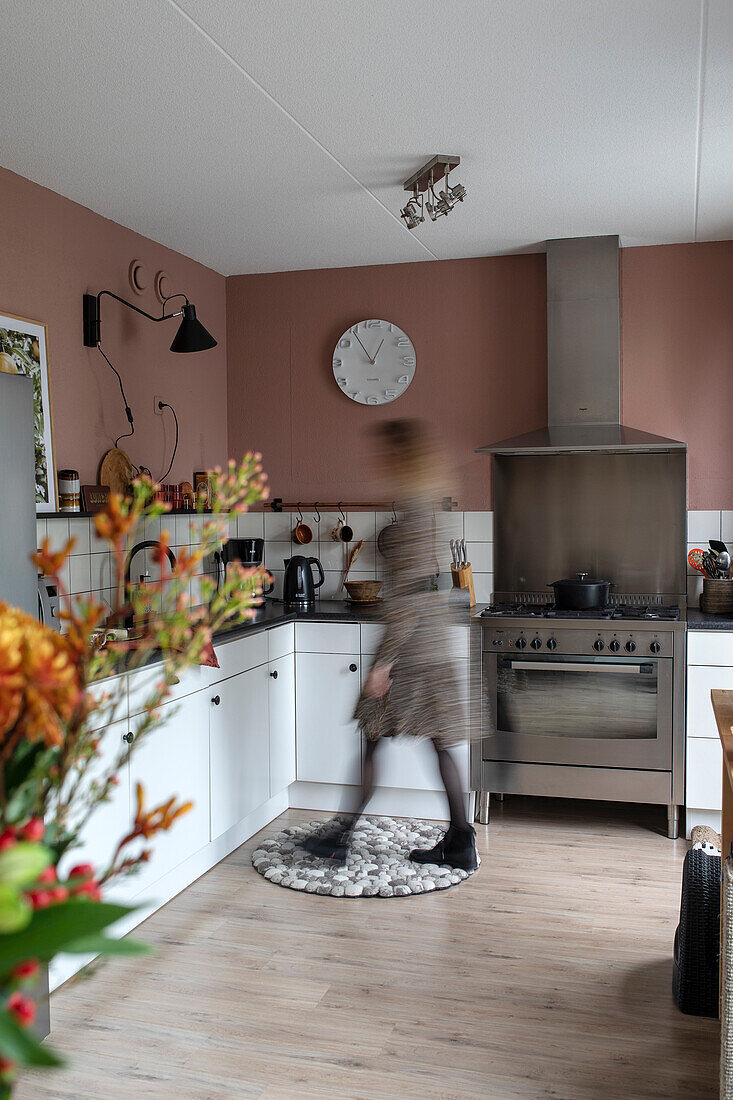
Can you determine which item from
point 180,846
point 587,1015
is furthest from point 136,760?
point 587,1015

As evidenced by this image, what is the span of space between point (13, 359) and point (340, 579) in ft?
6.83

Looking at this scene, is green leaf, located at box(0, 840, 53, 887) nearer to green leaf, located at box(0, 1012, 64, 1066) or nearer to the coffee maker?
green leaf, located at box(0, 1012, 64, 1066)

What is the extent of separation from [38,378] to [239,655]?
4.18 ft

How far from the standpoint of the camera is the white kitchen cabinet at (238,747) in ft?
11.7

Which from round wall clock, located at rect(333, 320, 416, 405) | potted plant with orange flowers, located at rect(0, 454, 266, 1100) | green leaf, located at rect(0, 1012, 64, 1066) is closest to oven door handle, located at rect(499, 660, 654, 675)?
round wall clock, located at rect(333, 320, 416, 405)

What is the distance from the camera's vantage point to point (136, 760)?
3.02 m

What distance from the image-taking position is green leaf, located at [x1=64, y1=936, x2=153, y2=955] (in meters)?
0.49

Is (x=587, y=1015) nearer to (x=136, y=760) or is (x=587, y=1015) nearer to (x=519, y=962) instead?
(x=519, y=962)

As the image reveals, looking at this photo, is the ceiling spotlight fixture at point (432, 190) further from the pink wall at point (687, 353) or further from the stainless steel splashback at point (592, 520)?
the stainless steel splashback at point (592, 520)

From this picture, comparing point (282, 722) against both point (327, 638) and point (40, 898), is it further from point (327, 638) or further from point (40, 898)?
point (40, 898)

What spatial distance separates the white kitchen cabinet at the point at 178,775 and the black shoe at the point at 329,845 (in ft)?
1.56

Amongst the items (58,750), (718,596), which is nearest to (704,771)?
(718,596)

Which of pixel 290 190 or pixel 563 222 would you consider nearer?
pixel 290 190

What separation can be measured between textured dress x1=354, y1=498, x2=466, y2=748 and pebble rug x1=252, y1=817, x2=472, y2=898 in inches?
18.9
